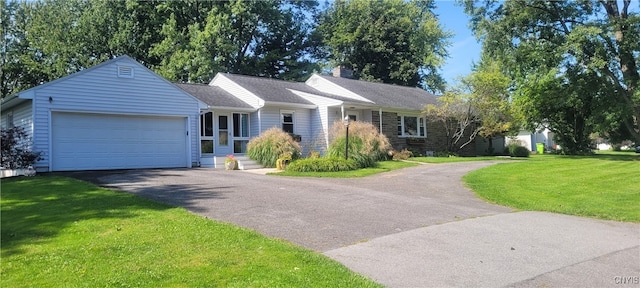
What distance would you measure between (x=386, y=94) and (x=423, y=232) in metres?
21.1

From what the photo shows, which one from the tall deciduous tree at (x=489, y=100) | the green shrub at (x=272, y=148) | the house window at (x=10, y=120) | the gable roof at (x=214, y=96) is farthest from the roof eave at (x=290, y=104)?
the house window at (x=10, y=120)

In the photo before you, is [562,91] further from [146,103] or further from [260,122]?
[146,103]

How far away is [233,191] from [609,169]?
45.8 feet

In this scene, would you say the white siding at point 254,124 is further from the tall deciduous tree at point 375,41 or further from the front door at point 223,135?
the tall deciduous tree at point 375,41

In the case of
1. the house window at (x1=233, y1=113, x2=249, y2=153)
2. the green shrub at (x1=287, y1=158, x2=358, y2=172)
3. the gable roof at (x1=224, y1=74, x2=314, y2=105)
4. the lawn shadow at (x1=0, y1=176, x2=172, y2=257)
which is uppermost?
the gable roof at (x1=224, y1=74, x2=314, y2=105)

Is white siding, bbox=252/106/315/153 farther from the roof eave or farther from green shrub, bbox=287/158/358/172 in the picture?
green shrub, bbox=287/158/358/172

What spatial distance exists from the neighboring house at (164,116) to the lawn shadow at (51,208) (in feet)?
15.6

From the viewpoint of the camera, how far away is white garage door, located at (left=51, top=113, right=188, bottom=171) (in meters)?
15.6

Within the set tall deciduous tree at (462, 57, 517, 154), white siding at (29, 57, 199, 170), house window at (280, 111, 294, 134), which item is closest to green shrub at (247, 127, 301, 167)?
white siding at (29, 57, 199, 170)

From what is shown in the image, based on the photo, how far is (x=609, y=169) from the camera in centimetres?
1619

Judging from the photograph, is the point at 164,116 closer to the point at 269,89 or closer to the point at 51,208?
the point at 269,89

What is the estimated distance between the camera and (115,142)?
16.7 meters

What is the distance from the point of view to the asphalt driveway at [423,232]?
5.30 metres

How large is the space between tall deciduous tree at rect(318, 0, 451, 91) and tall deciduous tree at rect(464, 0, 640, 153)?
16562mm
